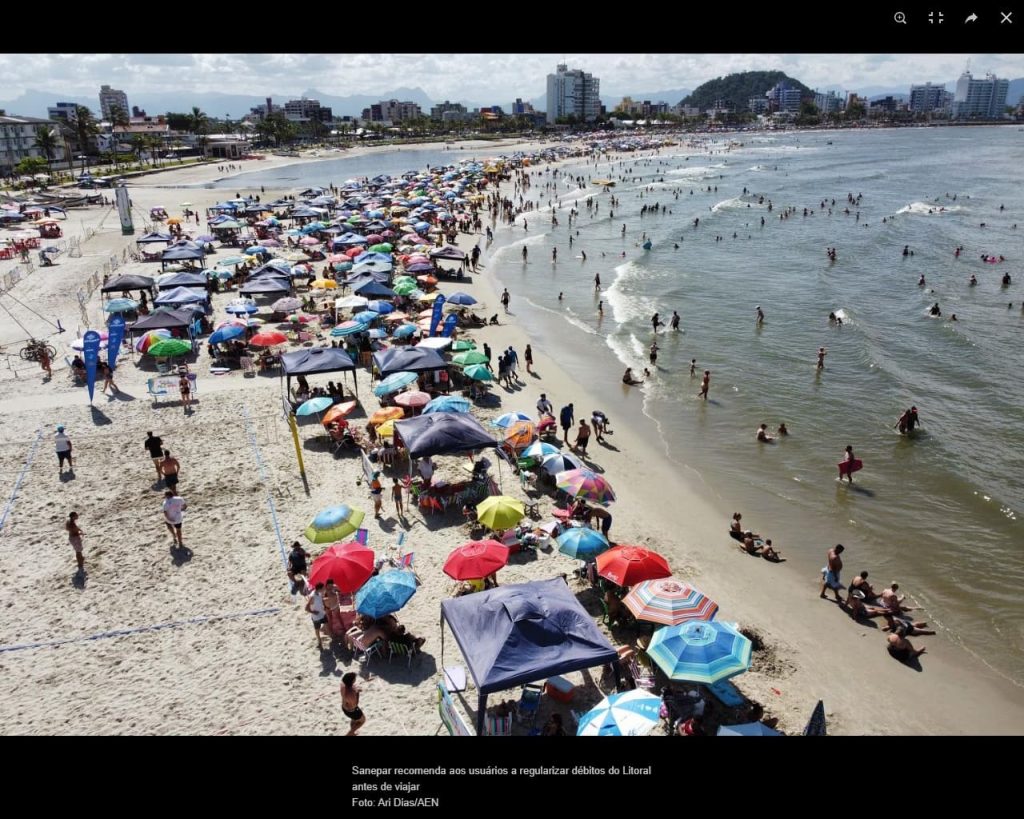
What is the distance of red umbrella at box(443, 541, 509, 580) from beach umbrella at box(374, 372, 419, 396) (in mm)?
7179

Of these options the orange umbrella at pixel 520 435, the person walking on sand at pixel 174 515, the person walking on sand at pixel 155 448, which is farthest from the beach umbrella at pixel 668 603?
the person walking on sand at pixel 155 448

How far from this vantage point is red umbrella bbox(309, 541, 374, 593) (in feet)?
32.2

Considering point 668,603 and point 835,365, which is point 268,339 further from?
point 835,365

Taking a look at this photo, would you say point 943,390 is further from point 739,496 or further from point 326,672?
point 326,672

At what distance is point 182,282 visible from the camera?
25.3 meters

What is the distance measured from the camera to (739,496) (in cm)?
1543

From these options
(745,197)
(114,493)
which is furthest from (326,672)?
(745,197)

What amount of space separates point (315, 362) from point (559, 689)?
11.2m

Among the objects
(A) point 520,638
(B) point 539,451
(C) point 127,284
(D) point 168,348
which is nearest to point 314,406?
(B) point 539,451

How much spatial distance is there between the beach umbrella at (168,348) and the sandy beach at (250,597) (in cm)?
146

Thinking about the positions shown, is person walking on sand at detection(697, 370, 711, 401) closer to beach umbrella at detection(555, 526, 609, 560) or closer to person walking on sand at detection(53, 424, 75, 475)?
beach umbrella at detection(555, 526, 609, 560)

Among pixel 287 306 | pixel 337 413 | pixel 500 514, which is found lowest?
pixel 500 514

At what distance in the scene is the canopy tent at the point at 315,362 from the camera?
661 inches

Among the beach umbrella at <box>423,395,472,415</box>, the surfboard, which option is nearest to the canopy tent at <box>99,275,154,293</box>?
the beach umbrella at <box>423,395,472,415</box>
